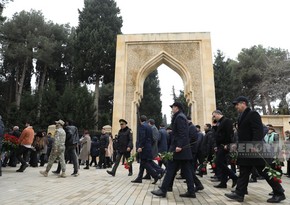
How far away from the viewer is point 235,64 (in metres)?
33.8

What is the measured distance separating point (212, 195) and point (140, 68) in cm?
1425

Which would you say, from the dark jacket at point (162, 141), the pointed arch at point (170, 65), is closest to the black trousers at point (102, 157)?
the dark jacket at point (162, 141)

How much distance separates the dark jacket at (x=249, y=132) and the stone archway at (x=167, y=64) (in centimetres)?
1256

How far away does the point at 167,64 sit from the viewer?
19.5 meters

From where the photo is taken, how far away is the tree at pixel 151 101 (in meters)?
32.7

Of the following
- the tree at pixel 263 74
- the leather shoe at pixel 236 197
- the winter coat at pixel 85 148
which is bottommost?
the leather shoe at pixel 236 197

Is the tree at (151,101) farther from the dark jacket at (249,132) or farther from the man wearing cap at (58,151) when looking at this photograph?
the dark jacket at (249,132)

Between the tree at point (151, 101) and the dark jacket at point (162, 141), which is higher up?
the tree at point (151, 101)

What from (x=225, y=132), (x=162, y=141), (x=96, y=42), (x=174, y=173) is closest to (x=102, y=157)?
(x=162, y=141)

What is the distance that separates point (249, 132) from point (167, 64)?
49.3 ft

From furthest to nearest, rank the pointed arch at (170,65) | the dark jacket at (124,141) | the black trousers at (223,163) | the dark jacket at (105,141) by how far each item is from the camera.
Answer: the pointed arch at (170,65) → the dark jacket at (105,141) → the dark jacket at (124,141) → the black trousers at (223,163)

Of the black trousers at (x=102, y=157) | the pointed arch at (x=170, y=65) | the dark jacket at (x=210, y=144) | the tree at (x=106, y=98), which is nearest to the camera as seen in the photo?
the dark jacket at (x=210, y=144)

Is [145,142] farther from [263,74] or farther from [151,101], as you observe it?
[263,74]

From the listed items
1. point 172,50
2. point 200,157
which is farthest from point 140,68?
point 200,157
